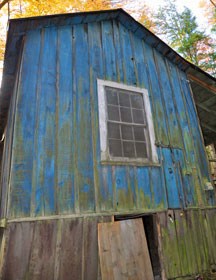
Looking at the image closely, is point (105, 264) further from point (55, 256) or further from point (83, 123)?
point (83, 123)

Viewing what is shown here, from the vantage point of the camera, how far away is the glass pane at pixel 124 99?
4.85 metres

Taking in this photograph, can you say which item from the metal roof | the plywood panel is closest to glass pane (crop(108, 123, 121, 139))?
the plywood panel

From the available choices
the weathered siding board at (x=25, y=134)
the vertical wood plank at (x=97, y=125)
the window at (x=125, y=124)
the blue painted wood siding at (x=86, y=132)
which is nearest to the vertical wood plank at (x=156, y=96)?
the blue painted wood siding at (x=86, y=132)

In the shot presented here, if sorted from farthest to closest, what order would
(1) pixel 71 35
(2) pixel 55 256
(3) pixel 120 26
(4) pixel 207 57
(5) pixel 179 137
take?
(4) pixel 207 57
(3) pixel 120 26
(5) pixel 179 137
(1) pixel 71 35
(2) pixel 55 256

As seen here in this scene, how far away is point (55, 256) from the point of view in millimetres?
3209

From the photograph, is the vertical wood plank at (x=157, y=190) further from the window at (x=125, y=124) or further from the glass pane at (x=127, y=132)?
the glass pane at (x=127, y=132)

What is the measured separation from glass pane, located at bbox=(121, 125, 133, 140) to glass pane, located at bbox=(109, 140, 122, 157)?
9.7 inches

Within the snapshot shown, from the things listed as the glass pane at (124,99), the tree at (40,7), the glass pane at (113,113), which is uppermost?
the tree at (40,7)

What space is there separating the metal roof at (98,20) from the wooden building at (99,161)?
0.03 metres

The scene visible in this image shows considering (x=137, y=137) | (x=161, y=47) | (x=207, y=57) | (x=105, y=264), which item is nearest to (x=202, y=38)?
(x=207, y=57)

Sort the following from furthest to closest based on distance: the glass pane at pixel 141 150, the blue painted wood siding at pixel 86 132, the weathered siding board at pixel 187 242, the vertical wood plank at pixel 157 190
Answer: the glass pane at pixel 141 150 → the vertical wood plank at pixel 157 190 → the weathered siding board at pixel 187 242 → the blue painted wood siding at pixel 86 132

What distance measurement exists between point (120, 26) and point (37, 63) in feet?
9.12

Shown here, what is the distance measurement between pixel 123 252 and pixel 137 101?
3.21 metres

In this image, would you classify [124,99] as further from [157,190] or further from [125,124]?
[157,190]
